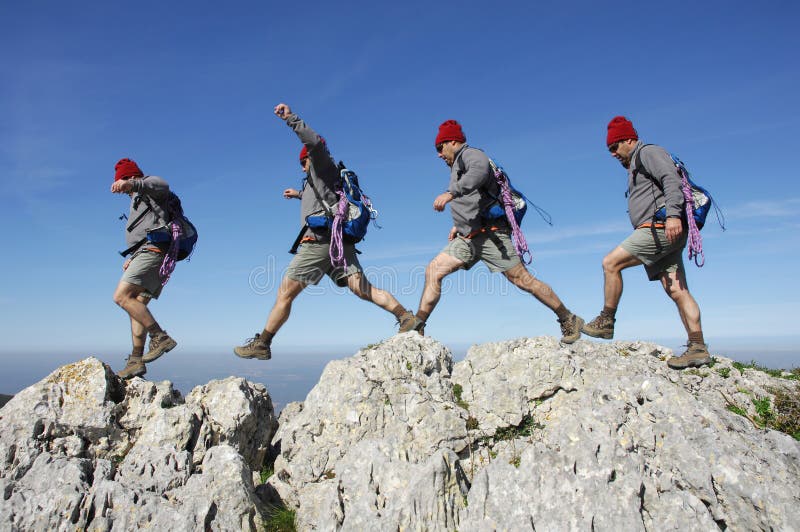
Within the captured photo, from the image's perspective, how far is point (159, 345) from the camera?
342 inches

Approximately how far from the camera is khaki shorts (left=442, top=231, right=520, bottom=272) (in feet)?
28.0

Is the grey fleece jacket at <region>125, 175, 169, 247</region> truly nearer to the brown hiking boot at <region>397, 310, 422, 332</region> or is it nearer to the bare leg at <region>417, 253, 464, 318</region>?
the brown hiking boot at <region>397, 310, 422, 332</region>

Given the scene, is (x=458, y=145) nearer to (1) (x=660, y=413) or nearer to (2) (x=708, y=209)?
(2) (x=708, y=209)

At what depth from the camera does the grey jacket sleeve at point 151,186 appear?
8242 mm

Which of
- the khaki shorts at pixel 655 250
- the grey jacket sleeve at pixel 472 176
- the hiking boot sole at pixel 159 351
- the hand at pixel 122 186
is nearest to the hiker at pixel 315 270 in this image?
the hiking boot sole at pixel 159 351

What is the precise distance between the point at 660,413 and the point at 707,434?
1.73 feet

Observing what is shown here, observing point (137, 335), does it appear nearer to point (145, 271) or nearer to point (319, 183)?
point (145, 271)

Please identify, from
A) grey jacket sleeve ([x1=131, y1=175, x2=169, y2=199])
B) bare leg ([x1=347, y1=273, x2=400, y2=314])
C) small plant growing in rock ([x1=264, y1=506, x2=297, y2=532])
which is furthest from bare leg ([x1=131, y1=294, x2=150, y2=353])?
small plant growing in rock ([x1=264, y1=506, x2=297, y2=532])

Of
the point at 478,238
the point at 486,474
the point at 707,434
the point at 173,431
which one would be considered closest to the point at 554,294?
the point at 478,238

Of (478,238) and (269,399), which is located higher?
(478,238)

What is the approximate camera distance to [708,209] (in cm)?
783

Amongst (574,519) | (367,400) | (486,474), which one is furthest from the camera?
(367,400)

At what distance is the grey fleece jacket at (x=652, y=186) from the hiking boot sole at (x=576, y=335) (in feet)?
5.72

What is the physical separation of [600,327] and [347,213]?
179 inches
